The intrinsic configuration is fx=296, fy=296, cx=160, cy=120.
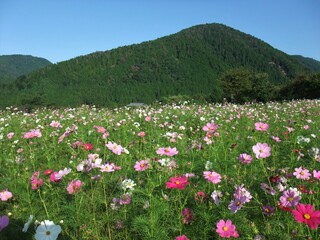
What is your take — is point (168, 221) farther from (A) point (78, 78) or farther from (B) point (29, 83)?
(A) point (78, 78)

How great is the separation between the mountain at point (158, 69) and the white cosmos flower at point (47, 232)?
70.9 metres

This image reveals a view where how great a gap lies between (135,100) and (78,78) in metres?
25.0

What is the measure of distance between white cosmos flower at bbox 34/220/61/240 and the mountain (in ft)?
232

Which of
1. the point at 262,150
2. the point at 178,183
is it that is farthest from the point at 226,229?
the point at 262,150

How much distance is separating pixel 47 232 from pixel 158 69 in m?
121

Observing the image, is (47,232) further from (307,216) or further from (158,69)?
(158,69)

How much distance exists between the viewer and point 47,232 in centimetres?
142

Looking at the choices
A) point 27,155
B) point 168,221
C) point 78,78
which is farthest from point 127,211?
point 78,78

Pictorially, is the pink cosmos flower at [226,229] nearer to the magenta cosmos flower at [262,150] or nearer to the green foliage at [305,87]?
the magenta cosmos flower at [262,150]

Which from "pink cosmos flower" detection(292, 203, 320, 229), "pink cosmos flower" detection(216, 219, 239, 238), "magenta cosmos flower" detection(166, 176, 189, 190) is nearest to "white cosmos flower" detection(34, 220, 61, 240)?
"magenta cosmos flower" detection(166, 176, 189, 190)

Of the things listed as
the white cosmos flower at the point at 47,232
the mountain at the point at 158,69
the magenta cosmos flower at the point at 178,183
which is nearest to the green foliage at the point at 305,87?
the magenta cosmos flower at the point at 178,183

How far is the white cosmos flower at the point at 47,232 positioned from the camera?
1.39 metres

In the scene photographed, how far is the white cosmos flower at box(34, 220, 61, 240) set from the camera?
1.39m

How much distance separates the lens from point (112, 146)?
2.12m
